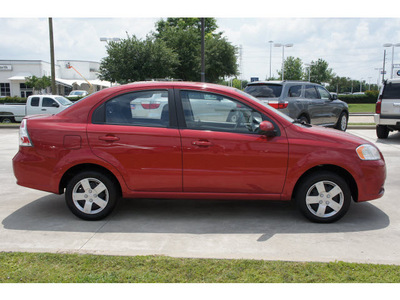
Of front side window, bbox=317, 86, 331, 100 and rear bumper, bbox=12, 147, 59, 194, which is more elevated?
front side window, bbox=317, 86, 331, 100

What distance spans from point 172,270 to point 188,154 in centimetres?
160

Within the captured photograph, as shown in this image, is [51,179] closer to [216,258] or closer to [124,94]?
[124,94]

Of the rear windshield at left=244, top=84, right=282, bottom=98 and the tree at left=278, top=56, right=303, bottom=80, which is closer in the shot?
the rear windshield at left=244, top=84, right=282, bottom=98

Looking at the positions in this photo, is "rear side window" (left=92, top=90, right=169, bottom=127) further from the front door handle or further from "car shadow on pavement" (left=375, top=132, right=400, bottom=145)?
"car shadow on pavement" (left=375, top=132, right=400, bottom=145)

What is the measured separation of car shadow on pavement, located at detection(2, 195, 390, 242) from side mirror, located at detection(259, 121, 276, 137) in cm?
113

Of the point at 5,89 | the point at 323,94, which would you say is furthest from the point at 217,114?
the point at 5,89

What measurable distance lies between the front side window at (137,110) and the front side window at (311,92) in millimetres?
8167

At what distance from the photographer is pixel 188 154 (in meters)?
4.52

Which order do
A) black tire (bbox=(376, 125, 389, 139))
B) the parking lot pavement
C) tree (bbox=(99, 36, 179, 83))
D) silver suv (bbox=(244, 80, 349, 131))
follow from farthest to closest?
1. tree (bbox=(99, 36, 179, 83))
2. black tire (bbox=(376, 125, 389, 139))
3. silver suv (bbox=(244, 80, 349, 131))
4. the parking lot pavement

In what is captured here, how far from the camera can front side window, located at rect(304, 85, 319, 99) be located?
11918mm

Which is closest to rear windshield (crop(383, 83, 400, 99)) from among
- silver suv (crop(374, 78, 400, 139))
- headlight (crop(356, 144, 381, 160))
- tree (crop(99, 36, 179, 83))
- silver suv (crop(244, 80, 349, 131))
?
silver suv (crop(374, 78, 400, 139))

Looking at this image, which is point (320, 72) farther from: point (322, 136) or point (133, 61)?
point (322, 136)

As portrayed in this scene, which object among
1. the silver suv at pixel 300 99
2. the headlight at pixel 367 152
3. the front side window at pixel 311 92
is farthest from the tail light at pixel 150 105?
the front side window at pixel 311 92

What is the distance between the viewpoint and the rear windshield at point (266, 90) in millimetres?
11180
